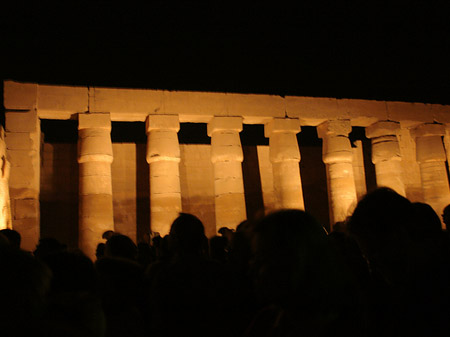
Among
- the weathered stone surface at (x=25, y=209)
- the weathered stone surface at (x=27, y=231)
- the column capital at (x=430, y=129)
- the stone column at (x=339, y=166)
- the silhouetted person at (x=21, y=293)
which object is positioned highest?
the column capital at (x=430, y=129)

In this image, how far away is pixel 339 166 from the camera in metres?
14.9

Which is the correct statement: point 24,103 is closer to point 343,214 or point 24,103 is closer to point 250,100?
point 250,100

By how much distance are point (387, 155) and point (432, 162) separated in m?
1.98

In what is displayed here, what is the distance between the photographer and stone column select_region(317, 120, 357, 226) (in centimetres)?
1472

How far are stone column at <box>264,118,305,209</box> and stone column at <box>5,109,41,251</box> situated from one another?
7117 millimetres

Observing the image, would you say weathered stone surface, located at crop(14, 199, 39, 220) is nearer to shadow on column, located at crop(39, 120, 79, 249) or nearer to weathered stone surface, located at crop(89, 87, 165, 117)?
weathered stone surface, located at crop(89, 87, 165, 117)

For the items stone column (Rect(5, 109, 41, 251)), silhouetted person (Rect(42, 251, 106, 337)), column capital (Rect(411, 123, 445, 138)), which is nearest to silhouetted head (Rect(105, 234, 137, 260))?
silhouetted person (Rect(42, 251, 106, 337))

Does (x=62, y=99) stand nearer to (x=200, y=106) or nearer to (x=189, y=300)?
(x=200, y=106)

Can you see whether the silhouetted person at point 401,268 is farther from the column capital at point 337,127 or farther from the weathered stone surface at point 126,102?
the column capital at point 337,127

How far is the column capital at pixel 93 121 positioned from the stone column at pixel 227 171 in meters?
3.22

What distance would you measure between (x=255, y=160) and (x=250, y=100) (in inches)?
171

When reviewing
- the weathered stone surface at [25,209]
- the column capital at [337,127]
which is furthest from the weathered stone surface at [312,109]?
the weathered stone surface at [25,209]

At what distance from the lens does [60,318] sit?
2.25 meters

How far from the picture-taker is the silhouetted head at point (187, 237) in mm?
3678
